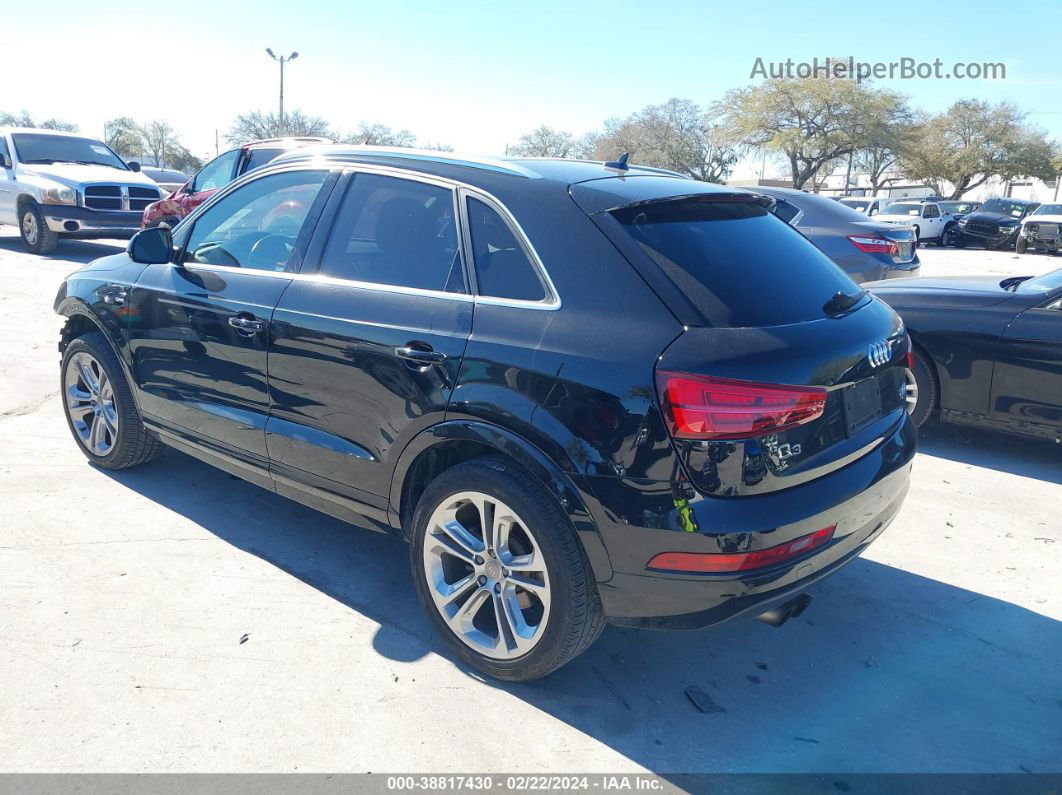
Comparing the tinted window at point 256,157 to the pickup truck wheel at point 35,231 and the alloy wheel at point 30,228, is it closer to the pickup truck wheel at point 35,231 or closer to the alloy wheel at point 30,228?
the pickup truck wheel at point 35,231

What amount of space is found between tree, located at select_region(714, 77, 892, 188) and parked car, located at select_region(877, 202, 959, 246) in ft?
63.0

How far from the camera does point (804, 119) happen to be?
48.8 meters

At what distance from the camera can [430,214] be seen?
329 centimetres

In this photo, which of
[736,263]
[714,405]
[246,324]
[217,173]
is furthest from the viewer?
[217,173]

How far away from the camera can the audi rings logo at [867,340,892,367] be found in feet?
9.86

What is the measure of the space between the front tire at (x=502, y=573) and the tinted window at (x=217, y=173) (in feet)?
32.9

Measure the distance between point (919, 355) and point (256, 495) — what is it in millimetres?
4317

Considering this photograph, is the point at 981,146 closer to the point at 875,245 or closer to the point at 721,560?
the point at 875,245

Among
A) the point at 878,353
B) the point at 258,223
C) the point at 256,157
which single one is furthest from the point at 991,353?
the point at 256,157

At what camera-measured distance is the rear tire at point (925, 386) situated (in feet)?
18.3

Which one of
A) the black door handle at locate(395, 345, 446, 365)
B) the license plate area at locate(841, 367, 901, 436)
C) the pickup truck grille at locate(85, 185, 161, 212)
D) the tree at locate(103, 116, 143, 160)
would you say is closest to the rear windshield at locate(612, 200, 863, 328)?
the license plate area at locate(841, 367, 901, 436)

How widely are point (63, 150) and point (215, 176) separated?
4.13 metres

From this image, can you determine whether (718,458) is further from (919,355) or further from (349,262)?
(919,355)

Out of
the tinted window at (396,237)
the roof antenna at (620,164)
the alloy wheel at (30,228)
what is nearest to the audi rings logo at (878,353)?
the roof antenna at (620,164)
